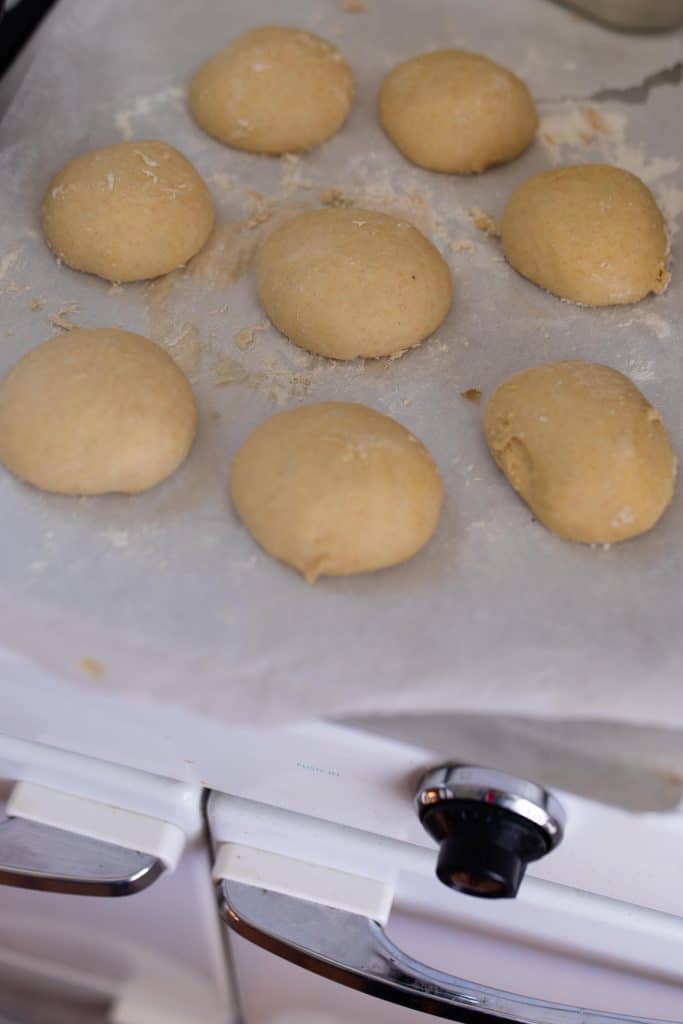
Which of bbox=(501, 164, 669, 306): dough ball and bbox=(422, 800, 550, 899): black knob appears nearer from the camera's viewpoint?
bbox=(422, 800, 550, 899): black knob

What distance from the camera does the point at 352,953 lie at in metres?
0.82

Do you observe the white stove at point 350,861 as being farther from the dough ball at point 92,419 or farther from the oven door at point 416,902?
the dough ball at point 92,419

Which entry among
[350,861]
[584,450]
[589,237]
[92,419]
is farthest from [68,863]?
[589,237]

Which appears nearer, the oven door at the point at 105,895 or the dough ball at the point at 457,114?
the oven door at the point at 105,895

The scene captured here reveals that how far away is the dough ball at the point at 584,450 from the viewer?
0.76 meters

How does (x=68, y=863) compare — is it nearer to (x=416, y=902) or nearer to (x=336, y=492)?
(x=416, y=902)

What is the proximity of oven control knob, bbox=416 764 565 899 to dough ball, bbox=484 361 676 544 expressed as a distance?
0.72 feet

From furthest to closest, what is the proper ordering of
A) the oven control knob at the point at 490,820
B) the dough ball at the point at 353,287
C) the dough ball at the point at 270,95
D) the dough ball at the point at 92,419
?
the dough ball at the point at 270,95 → the dough ball at the point at 353,287 → the dough ball at the point at 92,419 → the oven control knob at the point at 490,820

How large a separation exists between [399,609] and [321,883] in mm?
244

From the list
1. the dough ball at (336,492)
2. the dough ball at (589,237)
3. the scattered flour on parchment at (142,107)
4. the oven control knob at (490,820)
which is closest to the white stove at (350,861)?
the oven control knob at (490,820)

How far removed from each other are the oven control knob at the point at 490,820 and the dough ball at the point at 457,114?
0.66 meters

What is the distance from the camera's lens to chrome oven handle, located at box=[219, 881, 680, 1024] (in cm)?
82

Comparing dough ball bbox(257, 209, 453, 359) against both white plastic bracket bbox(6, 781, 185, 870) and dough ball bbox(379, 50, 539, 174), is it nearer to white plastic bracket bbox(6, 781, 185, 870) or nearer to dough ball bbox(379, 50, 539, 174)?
dough ball bbox(379, 50, 539, 174)

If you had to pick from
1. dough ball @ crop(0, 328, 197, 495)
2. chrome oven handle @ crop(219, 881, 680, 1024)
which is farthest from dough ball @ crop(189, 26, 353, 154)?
chrome oven handle @ crop(219, 881, 680, 1024)
